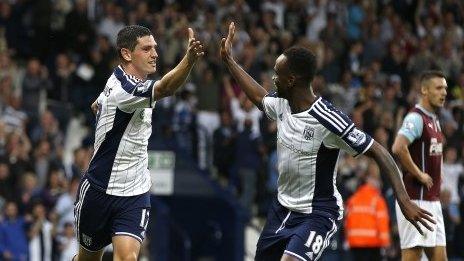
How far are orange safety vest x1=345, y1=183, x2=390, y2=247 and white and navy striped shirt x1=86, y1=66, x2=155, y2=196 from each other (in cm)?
835

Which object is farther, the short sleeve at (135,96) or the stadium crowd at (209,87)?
the stadium crowd at (209,87)

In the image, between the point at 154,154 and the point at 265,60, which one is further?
the point at 265,60

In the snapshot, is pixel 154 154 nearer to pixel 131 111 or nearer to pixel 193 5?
pixel 193 5

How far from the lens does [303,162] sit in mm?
10539

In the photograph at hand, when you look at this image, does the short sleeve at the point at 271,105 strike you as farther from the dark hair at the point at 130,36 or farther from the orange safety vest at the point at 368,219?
the orange safety vest at the point at 368,219

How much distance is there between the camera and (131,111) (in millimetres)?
10789

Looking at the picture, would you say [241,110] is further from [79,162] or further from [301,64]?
[301,64]

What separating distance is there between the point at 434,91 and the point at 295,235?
2.98 meters

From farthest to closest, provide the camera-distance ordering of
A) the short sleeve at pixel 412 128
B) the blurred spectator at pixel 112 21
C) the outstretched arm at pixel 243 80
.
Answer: the blurred spectator at pixel 112 21 → the short sleeve at pixel 412 128 → the outstretched arm at pixel 243 80

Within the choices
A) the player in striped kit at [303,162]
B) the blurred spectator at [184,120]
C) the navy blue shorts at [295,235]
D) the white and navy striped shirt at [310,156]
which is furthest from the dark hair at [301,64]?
the blurred spectator at [184,120]

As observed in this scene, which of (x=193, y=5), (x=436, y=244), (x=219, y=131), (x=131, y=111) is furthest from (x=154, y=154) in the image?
(x=131, y=111)

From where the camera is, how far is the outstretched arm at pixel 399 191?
10023 mm

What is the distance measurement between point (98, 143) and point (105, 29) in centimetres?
1371

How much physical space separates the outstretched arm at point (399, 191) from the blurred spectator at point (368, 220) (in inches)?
349
